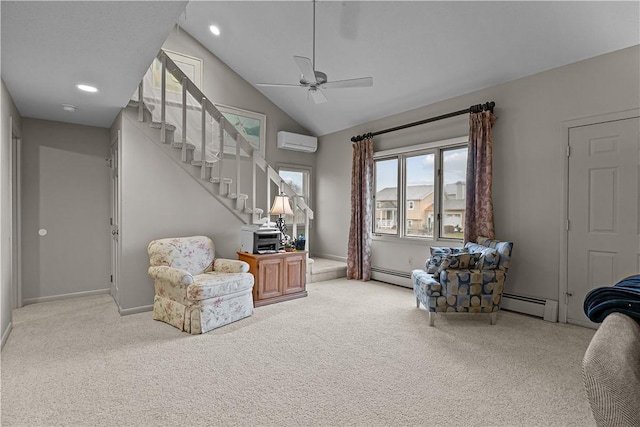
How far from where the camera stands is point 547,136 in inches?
Answer: 152

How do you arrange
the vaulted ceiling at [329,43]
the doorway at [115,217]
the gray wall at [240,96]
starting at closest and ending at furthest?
the vaulted ceiling at [329,43]
the doorway at [115,217]
the gray wall at [240,96]

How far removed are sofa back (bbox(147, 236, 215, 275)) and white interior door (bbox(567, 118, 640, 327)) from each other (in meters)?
4.23

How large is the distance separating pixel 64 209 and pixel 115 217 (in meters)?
0.78

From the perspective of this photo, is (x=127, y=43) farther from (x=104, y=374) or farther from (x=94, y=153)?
(x=94, y=153)

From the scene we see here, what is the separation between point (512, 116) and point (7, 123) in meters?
5.56

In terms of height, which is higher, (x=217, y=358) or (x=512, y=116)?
(x=512, y=116)

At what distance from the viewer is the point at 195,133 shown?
4.98m

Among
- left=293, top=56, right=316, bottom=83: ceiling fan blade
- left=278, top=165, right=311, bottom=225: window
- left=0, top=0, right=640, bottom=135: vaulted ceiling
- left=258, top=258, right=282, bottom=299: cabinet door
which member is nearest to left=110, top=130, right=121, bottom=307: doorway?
left=0, top=0, right=640, bottom=135: vaulted ceiling

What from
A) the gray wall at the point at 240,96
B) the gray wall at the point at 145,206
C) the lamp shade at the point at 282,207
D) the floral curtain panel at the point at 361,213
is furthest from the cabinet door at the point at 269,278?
the floral curtain panel at the point at 361,213

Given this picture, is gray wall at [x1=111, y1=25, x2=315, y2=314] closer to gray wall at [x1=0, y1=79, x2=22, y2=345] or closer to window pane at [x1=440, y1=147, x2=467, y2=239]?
gray wall at [x1=0, y1=79, x2=22, y2=345]

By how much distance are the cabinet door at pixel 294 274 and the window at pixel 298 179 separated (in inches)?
84.4

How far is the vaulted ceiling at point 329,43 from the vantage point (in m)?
2.24

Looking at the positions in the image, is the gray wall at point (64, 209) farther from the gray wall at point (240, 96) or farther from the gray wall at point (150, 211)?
the gray wall at point (240, 96)

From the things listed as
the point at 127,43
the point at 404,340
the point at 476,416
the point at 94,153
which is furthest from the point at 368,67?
the point at 476,416
